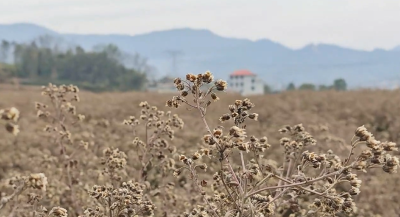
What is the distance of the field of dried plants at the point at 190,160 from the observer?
293 centimetres

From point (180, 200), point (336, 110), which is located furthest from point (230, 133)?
point (336, 110)

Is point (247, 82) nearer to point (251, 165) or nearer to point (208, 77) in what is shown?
point (251, 165)

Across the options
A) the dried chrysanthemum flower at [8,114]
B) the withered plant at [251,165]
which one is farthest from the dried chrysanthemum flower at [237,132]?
the dried chrysanthemum flower at [8,114]

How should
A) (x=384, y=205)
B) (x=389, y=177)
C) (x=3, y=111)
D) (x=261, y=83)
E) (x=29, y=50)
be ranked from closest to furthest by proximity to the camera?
(x=3, y=111), (x=384, y=205), (x=389, y=177), (x=29, y=50), (x=261, y=83)

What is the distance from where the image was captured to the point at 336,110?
19766 millimetres

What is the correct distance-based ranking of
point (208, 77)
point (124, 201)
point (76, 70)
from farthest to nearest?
point (76, 70) → point (124, 201) → point (208, 77)

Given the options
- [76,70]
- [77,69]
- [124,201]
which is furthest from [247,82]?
[124,201]

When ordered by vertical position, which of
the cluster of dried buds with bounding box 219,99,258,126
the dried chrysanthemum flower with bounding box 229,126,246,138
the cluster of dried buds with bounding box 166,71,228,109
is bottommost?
the dried chrysanthemum flower with bounding box 229,126,246,138

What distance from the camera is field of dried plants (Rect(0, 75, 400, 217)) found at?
2.93 m

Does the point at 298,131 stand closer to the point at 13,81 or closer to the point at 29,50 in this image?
the point at 13,81

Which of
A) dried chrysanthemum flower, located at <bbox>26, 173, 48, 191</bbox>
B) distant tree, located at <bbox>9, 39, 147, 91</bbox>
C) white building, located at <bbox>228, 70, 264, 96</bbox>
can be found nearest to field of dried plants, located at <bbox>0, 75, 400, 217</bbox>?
dried chrysanthemum flower, located at <bbox>26, 173, 48, 191</bbox>

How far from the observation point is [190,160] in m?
3.04

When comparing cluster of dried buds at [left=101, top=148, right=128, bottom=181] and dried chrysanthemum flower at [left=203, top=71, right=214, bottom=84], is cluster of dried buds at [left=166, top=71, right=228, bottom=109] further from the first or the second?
cluster of dried buds at [left=101, top=148, right=128, bottom=181]

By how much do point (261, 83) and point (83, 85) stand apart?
59710 mm
